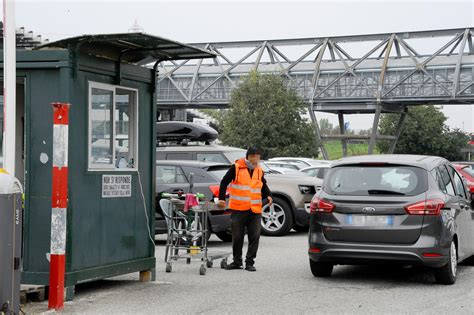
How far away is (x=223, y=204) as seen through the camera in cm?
1152

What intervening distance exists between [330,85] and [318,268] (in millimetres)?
66242

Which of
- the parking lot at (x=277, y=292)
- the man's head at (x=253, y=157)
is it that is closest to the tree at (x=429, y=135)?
the man's head at (x=253, y=157)

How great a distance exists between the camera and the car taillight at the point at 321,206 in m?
→ 10.4

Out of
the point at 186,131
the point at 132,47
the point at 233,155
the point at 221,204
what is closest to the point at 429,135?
the point at 186,131

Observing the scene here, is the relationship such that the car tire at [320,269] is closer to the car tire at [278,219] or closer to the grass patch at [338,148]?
the car tire at [278,219]

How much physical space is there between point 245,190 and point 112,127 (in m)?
2.83

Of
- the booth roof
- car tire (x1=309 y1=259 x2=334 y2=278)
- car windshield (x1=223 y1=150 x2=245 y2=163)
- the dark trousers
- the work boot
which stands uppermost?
the booth roof

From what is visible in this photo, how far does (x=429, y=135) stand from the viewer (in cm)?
8625

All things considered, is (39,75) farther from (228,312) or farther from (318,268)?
(318,268)

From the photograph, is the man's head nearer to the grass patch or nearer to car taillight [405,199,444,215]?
car taillight [405,199,444,215]

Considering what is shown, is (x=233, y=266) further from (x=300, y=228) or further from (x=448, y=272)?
(x=300, y=228)

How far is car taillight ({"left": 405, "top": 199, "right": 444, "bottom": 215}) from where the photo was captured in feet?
32.6

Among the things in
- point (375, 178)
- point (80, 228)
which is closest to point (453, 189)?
point (375, 178)

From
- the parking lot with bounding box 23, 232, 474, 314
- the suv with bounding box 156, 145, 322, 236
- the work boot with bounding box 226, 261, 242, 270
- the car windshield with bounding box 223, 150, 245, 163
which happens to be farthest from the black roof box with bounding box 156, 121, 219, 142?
the work boot with bounding box 226, 261, 242, 270
